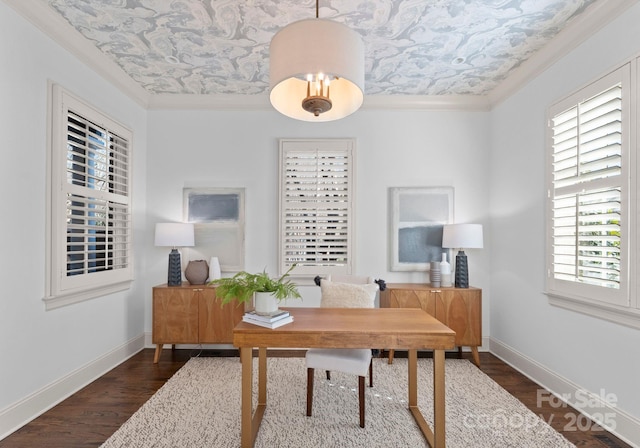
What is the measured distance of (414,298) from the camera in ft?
12.1

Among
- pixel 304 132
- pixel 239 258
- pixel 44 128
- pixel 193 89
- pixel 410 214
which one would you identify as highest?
pixel 193 89

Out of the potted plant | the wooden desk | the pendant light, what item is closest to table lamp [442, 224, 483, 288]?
the wooden desk

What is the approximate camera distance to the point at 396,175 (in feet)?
13.7

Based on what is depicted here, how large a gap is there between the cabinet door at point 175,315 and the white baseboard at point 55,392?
0.45m

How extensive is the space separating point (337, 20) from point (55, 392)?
3580 mm

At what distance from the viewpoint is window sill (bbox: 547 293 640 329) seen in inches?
88.0

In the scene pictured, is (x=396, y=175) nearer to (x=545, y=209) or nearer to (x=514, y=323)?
(x=545, y=209)

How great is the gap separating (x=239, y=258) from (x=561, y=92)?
3514 millimetres

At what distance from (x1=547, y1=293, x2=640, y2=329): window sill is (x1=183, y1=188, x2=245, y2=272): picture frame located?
10.3 feet

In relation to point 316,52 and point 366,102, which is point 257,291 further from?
point 366,102

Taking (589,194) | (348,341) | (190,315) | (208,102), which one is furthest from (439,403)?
(208,102)

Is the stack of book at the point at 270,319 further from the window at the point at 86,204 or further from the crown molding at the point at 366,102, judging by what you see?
the crown molding at the point at 366,102

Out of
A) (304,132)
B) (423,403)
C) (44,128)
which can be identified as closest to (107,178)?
(44,128)

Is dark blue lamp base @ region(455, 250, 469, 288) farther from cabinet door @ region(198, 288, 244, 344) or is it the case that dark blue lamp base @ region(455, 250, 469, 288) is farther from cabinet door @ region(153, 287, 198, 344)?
cabinet door @ region(153, 287, 198, 344)
